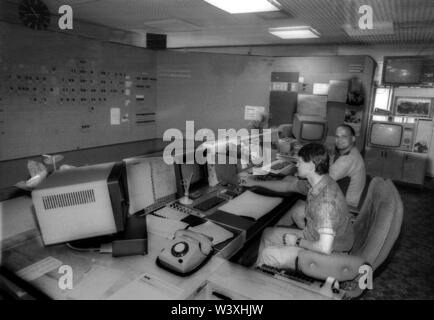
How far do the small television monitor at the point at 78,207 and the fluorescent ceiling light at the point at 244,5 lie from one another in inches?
89.4

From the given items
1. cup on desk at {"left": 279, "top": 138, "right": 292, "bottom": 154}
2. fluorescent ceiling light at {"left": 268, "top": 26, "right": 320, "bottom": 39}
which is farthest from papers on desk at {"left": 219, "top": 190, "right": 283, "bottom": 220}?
fluorescent ceiling light at {"left": 268, "top": 26, "right": 320, "bottom": 39}

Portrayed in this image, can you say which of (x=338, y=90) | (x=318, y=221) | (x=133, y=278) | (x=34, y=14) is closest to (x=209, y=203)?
(x=318, y=221)

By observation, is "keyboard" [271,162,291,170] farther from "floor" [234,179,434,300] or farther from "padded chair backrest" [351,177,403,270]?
"padded chair backrest" [351,177,403,270]

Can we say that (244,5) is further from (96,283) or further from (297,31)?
(96,283)

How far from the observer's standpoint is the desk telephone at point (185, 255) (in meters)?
1.47

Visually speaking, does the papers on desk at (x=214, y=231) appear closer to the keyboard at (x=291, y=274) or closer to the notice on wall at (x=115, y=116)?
the keyboard at (x=291, y=274)

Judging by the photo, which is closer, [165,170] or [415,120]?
[165,170]

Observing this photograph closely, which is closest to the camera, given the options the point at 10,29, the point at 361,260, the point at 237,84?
the point at 361,260

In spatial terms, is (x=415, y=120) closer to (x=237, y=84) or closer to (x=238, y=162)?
(x=237, y=84)

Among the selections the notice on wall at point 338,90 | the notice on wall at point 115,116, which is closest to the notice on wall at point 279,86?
the notice on wall at point 338,90

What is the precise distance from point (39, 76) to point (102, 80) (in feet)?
3.07

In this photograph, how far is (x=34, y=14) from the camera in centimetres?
383
